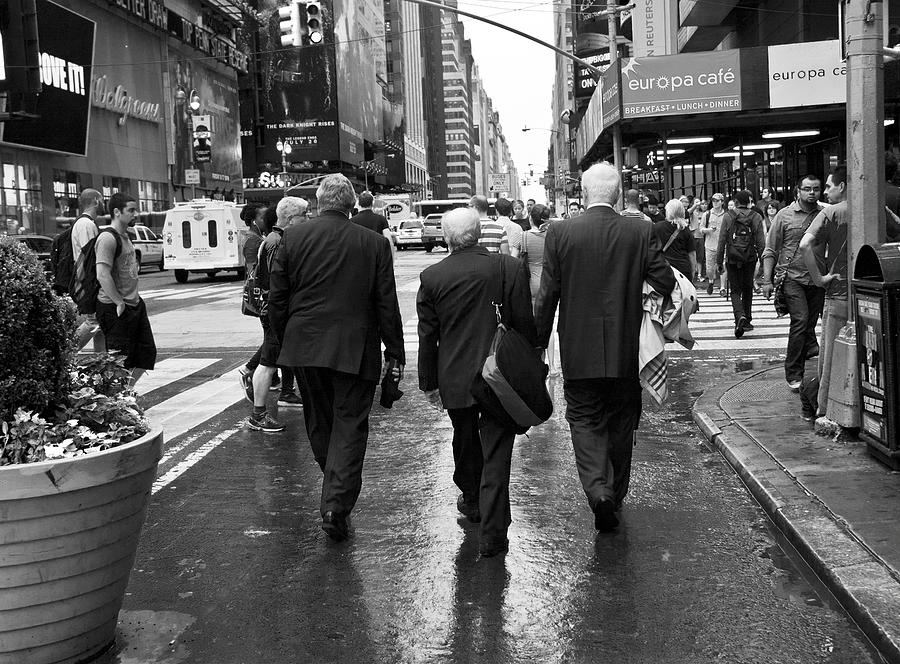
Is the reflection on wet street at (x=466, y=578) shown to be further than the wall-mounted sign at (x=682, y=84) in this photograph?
No

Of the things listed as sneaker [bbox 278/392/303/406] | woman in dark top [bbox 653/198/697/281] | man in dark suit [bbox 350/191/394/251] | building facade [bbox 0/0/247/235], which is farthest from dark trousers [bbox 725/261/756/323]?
building facade [bbox 0/0/247/235]

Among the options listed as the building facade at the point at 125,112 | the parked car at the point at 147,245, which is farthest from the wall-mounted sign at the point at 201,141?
the parked car at the point at 147,245

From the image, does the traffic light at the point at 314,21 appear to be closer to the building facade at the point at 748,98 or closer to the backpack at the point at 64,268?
the building facade at the point at 748,98

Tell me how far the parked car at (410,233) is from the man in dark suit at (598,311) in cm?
4479

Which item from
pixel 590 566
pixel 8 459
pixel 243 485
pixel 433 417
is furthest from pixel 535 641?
pixel 433 417

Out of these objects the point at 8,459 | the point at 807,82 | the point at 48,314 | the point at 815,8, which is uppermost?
the point at 815,8

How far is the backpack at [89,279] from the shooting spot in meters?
8.75

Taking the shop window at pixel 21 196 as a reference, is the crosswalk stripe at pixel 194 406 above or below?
below

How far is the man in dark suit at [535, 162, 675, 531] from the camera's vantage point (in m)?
5.41

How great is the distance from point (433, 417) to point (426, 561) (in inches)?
151

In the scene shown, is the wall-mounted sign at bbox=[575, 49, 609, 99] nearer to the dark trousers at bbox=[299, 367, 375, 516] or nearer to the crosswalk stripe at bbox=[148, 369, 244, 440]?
the crosswalk stripe at bbox=[148, 369, 244, 440]

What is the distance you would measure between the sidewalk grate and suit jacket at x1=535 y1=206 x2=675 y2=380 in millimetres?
3580

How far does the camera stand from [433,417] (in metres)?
8.89

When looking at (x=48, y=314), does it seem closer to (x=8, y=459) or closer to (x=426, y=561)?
(x=8, y=459)
